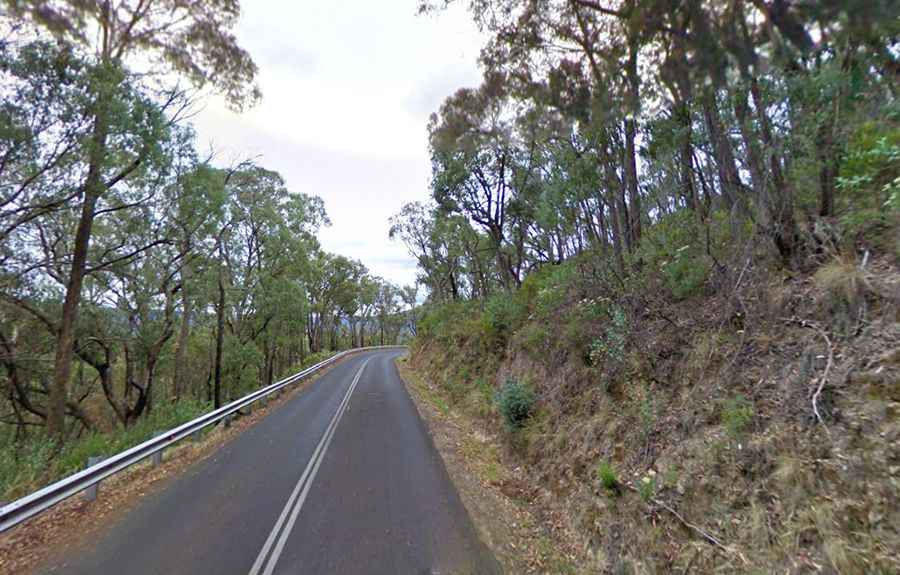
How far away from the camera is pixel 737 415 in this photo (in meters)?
4.12

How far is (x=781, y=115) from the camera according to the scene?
18.4 feet

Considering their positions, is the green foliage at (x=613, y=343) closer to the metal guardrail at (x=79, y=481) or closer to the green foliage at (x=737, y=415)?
the green foliage at (x=737, y=415)

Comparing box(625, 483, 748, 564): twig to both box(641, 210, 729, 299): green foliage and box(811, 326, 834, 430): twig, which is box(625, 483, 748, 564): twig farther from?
box(641, 210, 729, 299): green foliage

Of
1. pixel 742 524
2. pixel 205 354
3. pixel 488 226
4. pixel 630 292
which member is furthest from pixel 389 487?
pixel 205 354

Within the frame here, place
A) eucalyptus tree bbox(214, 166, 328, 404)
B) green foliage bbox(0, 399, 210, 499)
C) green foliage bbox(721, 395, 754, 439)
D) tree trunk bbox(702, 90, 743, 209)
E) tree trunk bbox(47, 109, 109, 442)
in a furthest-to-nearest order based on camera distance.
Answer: eucalyptus tree bbox(214, 166, 328, 404)
tree trunk bbox(47, 109, 109, 442)
tree trunk bbox(702, 90, 743, 209)
green foliage bbox(0, 399, 210, 499)
green foliage bbox(721, 395, 754, 439)

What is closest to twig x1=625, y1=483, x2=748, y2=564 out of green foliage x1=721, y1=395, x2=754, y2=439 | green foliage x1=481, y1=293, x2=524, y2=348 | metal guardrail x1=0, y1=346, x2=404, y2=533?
green foliage x1=721, y1=395, x2=754, y2=439

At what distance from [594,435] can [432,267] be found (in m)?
26.7

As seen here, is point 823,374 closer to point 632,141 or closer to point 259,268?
point 632,141

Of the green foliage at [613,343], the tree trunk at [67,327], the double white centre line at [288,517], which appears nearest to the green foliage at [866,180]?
the green foliage at [613,343]

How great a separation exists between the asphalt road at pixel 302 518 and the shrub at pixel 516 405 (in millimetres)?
1737

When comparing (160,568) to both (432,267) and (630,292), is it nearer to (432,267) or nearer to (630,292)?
(630,292)

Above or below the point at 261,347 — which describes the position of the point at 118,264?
above

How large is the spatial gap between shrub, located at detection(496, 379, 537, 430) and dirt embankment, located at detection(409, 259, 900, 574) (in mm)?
831

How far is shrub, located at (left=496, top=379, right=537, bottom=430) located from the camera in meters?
8.02
